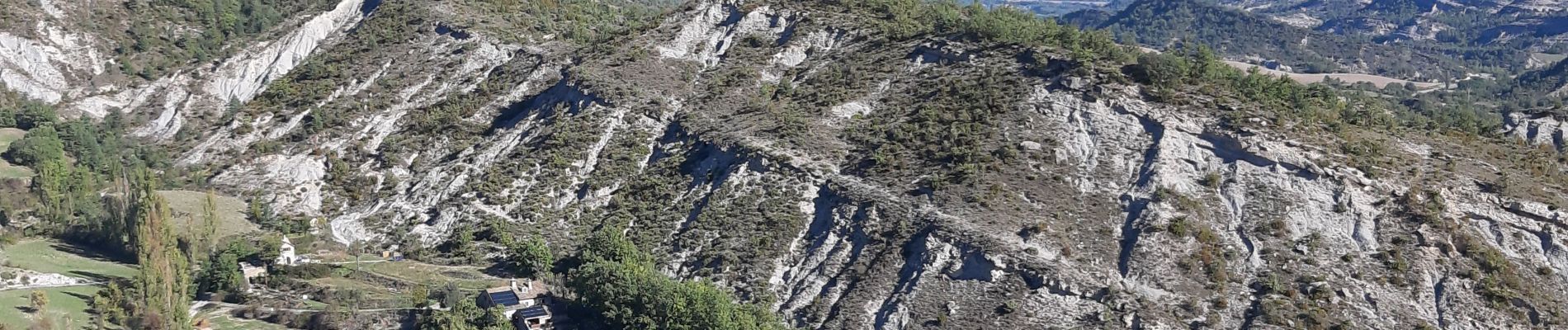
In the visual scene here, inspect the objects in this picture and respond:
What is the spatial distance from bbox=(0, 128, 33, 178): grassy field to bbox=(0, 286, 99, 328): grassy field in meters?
23.1

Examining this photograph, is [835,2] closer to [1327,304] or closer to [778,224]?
[778,224]

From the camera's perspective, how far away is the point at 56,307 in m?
58.4

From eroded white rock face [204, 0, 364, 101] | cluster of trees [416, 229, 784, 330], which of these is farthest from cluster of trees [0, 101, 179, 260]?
cluster of trees [416, 229, 784, 330]

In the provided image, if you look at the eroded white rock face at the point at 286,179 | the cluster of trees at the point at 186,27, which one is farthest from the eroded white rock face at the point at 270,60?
the eroded white rock face at the point at 286,179

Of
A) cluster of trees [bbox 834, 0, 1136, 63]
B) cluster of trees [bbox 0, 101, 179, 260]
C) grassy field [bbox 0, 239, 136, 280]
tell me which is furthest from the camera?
cluster of trees [bbox 0, 101, 179, 260]

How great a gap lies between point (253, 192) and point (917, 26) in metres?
38.8

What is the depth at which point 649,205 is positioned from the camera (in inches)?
2530

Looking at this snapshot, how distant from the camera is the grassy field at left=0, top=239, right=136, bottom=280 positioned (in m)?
64.5

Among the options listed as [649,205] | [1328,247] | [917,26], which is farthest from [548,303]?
[1328,247]

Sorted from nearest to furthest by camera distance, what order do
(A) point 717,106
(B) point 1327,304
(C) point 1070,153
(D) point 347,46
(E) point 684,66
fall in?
(B) point 1327,304
(C) point 1070,153
(A) point 717,106
(E) point 684,66
(D) point 347,46

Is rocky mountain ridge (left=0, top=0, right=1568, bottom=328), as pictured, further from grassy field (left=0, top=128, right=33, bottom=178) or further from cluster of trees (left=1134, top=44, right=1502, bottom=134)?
grassy field (left=0, top=128, right=33, bottom=178)

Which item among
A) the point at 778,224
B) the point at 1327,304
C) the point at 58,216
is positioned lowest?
the point at 1327,304

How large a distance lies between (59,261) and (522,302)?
27.0 m

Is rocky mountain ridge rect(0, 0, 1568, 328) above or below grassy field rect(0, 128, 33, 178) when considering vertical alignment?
below
